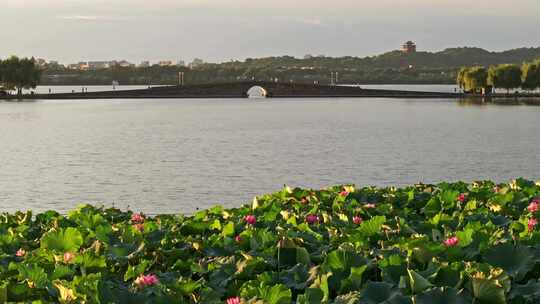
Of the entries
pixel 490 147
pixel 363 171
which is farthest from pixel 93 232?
pixel 490 147

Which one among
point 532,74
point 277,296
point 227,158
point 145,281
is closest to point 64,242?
point 145,281

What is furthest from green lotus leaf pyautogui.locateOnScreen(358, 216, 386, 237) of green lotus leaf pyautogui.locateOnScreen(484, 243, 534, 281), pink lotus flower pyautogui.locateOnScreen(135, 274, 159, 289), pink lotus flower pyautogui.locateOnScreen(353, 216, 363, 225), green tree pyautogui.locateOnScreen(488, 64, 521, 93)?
green tree pyautogui.locateOnScreen(488, 64, 521, 93)

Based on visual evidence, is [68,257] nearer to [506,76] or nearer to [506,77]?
[506,76]

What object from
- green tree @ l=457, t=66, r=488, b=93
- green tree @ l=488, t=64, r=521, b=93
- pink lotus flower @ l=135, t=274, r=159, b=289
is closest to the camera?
pink lotus flower @ l=135, t=274, r=159, b=289

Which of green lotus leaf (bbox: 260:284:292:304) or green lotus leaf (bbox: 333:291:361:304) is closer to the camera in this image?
green lotus leaf (bbox: 260:284:292:304)

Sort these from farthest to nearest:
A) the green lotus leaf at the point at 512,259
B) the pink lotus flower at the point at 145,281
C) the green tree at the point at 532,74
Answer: the green tree at the point at 532,74, the green lotus leaf at the point at 512,259, the pink lotus flower at the point at 145,281

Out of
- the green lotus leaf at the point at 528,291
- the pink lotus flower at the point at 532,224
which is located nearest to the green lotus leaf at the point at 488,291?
the green lotus leaf at the point at 528,291

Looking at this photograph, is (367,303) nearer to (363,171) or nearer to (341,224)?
(341,224)

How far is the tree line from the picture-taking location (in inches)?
5950

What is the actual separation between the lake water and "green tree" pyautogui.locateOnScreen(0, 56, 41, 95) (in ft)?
206

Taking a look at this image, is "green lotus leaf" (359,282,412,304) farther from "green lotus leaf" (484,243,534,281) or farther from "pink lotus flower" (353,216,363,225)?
"pink lotus flower" (353,216,363,225)

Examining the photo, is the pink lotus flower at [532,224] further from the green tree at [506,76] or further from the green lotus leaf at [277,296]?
the green tree at [506,76]

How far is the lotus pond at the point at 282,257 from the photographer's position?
6035 millimetres

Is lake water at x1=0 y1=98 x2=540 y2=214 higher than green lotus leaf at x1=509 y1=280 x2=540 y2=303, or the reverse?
green lotus leaf at x1=509 y1=280 x2=540 y2=303
